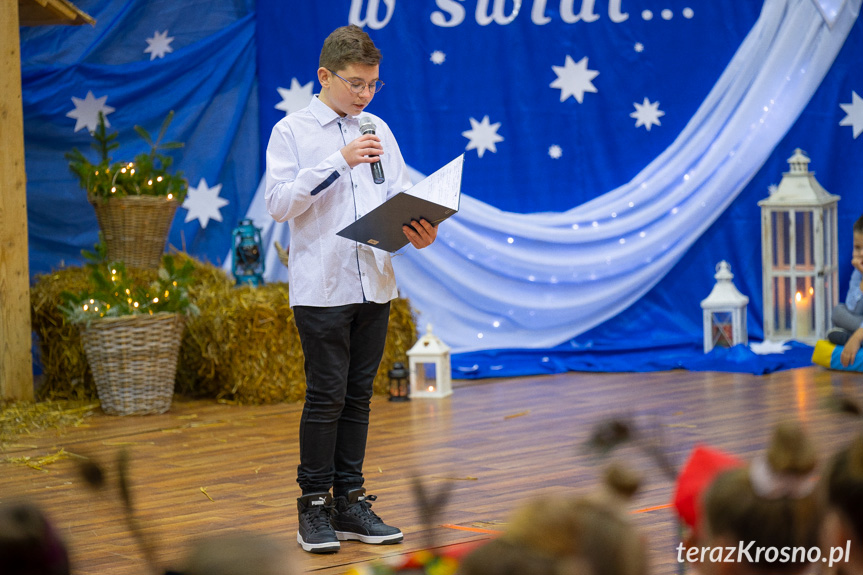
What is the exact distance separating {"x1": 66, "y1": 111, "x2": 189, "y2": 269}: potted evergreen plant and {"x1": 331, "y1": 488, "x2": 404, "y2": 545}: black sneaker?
2.85 metres

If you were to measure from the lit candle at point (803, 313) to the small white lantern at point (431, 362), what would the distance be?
1860mm

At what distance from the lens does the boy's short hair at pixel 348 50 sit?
7.93ft

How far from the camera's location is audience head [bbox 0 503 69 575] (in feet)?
2.83

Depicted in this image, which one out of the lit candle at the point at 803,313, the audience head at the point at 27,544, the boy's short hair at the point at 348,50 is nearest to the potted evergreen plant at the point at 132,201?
the boy's short hair at the point at 348,50

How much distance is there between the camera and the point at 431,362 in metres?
5.00

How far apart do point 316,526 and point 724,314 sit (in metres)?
3.44

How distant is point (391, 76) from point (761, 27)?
6.66 ft

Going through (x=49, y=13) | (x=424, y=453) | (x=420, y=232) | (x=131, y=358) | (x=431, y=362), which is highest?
(x=49, y=13)

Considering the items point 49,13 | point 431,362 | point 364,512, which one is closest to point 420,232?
point 364,512

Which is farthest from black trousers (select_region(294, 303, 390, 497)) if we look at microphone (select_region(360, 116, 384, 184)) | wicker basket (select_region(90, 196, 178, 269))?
wicker basket (select_region(90, 196, 178, 269))

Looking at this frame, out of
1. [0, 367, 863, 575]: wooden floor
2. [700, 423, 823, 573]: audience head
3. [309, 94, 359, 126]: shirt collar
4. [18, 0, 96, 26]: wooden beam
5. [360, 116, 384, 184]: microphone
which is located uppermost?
[18, 0, 96, 26]: wooden beam

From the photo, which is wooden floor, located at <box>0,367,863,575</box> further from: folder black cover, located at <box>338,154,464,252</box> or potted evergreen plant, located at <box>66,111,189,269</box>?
potted evergreen plant, located at <box>66,111,189,269</box>

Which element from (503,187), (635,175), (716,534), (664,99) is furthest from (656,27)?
(716,534)

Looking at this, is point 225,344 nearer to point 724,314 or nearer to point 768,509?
point 724,314
